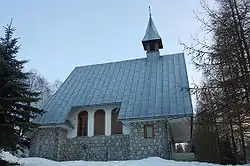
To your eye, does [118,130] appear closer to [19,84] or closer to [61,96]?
[61,96]

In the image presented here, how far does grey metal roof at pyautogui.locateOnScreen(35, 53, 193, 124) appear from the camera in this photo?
14.1 m

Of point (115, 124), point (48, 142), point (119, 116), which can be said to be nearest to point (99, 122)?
point (115, 124)

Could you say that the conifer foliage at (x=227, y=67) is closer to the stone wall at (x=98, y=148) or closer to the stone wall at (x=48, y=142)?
the stone wall at (x=98, y=148)

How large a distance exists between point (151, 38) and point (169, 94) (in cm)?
741

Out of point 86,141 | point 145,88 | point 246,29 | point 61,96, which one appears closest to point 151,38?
point 145,88

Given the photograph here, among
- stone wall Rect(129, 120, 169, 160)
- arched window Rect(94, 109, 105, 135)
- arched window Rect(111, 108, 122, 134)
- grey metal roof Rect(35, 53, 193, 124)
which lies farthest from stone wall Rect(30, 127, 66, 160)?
stone wall Rect(129, 120, 169, 160)

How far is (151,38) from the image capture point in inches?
829

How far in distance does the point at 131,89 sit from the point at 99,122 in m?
2.68

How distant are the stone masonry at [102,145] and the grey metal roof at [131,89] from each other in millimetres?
782

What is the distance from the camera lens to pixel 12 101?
9812 millimetres

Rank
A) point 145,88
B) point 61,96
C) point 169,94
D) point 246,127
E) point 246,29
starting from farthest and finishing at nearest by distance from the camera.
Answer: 1. point 61,96
2. point 145,88
3. point 169,94
4. point 246,127
5. point 246,29

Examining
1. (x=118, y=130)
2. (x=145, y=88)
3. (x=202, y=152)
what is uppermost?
(x=145, y=88)

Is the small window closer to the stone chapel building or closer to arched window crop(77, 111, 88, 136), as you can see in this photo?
the stone chapel building

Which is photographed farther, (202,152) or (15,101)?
(202,152)
